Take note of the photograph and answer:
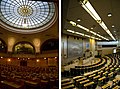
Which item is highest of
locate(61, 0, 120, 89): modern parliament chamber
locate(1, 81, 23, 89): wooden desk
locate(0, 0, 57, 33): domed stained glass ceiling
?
locate(0, 0, 57, 33): domed stained glass ceiling

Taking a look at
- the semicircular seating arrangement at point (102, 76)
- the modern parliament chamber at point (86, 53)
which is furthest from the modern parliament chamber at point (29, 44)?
the semicircular seating arrangement at point (102, 76)

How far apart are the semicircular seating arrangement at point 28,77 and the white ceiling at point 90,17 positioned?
29.7 inches

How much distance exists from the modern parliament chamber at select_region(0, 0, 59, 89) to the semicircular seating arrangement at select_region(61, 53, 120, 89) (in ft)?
1.31

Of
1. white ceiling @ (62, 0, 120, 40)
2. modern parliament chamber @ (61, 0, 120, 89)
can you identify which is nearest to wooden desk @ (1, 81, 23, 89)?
modern parliament chamber @ (61, 0, 120, 89)

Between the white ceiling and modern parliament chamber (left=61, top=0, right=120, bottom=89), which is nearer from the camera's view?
modern parliament chamber (left=61, top=0, right=120, bottom=89)

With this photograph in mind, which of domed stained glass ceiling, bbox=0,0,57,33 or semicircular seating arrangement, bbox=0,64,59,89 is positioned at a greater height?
domed stained glass ceiling, bbox=0,0,57,33

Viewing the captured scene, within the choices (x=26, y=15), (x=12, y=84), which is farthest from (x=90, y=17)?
(x=12, y=84)

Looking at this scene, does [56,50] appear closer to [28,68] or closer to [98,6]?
[28,68]

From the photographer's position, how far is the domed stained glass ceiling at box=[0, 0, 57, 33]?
8.77 ft

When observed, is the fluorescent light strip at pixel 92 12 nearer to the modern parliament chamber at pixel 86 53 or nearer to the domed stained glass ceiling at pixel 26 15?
the modern parliament chamber at pixel 86 53

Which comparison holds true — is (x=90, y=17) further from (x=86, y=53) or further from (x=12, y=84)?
(x=12, y=84)

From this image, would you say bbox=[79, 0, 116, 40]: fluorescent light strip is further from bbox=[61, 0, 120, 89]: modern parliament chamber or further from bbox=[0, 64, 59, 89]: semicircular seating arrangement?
bbox=[0, 64, 59, 89]: semicircular seating arrangement

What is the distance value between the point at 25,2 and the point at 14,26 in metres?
0.42

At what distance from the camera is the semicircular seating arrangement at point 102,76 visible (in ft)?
9.47
